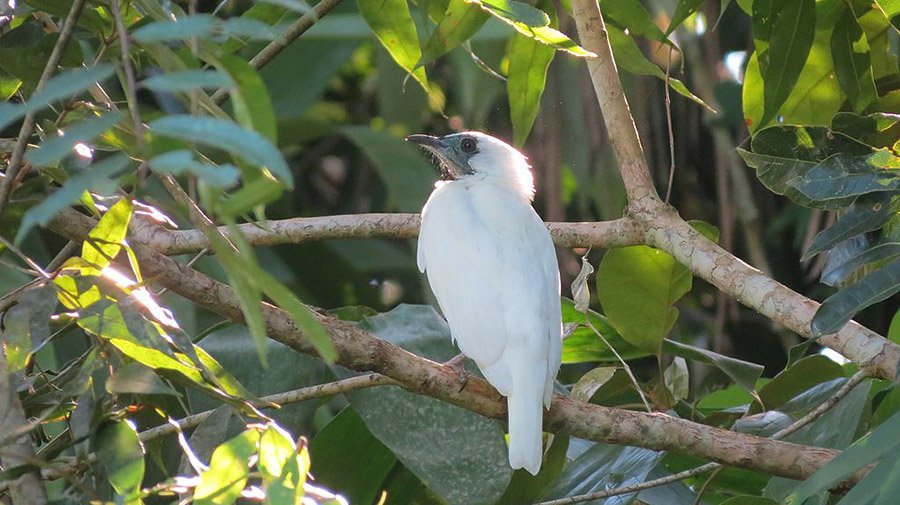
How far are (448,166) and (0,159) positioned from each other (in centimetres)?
246

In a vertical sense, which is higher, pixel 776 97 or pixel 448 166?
pixel 776 97

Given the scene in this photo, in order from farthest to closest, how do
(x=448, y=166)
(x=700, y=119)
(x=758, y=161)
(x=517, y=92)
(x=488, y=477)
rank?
1. (x=700, y=119)
2. (x=448, y=166)
3. (x=517, y=92)
4. (x=488, y=477)
5. (x=758, y=161)

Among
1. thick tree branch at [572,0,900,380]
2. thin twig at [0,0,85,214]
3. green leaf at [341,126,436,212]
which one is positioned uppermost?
thin twig at [0,0,85,214]

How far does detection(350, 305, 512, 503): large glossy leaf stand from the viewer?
304 centimetres

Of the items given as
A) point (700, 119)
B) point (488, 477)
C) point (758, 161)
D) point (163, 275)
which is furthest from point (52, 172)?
point (700, 119)

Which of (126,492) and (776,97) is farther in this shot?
(776,97)

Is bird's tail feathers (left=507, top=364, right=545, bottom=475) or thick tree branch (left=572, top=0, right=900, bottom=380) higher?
thick tree branch (left=572, top=0, right=900, bottom=380)

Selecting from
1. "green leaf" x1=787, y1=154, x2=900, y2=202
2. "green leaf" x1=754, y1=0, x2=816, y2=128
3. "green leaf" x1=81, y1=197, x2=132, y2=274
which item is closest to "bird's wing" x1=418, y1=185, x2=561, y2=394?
"green leaf" x1=754, y1=0, x2=816, y2=128

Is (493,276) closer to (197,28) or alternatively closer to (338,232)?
(338,232)

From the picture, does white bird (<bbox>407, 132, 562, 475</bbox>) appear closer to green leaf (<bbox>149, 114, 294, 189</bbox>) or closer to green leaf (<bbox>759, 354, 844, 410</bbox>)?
green leaf (<bbox>759, 354, 844, 410</bbox>)

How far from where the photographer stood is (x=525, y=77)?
131 inches

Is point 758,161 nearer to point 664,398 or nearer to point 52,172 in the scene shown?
point 664,398

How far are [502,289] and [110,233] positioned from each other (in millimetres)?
1784

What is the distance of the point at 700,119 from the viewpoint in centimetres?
745
